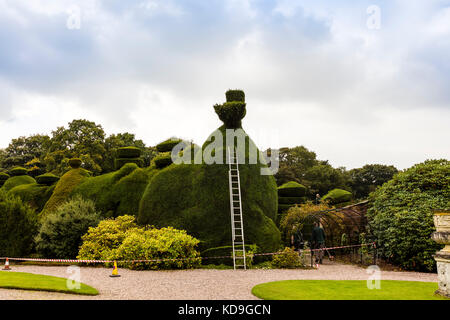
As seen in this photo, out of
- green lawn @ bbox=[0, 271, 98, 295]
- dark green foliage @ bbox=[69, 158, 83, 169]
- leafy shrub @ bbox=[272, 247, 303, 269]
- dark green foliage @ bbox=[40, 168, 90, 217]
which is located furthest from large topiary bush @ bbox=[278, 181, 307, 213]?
green lawn @ bbox=[0, 271, 98, 295]

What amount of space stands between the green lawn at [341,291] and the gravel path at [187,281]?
54 centimetres

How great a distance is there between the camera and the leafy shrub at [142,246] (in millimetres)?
11977

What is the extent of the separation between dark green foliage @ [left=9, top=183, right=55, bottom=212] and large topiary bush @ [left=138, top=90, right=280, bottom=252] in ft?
31.1

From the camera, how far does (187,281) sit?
958cm

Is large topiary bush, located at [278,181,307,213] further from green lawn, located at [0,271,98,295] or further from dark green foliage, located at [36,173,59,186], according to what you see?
green lawn, located at [0,271,98,295]

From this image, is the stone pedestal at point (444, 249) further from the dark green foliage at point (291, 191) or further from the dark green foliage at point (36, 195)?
the dark green foliage at point (36, 195)

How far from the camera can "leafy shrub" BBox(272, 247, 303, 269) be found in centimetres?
1282

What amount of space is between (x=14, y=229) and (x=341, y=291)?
13.9 meters

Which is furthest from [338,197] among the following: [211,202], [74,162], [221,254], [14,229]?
[14,229]

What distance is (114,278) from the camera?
10.0 metres

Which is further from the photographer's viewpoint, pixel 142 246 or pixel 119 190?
pixel 119 190

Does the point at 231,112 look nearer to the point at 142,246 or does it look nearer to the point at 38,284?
the point at 142,246
